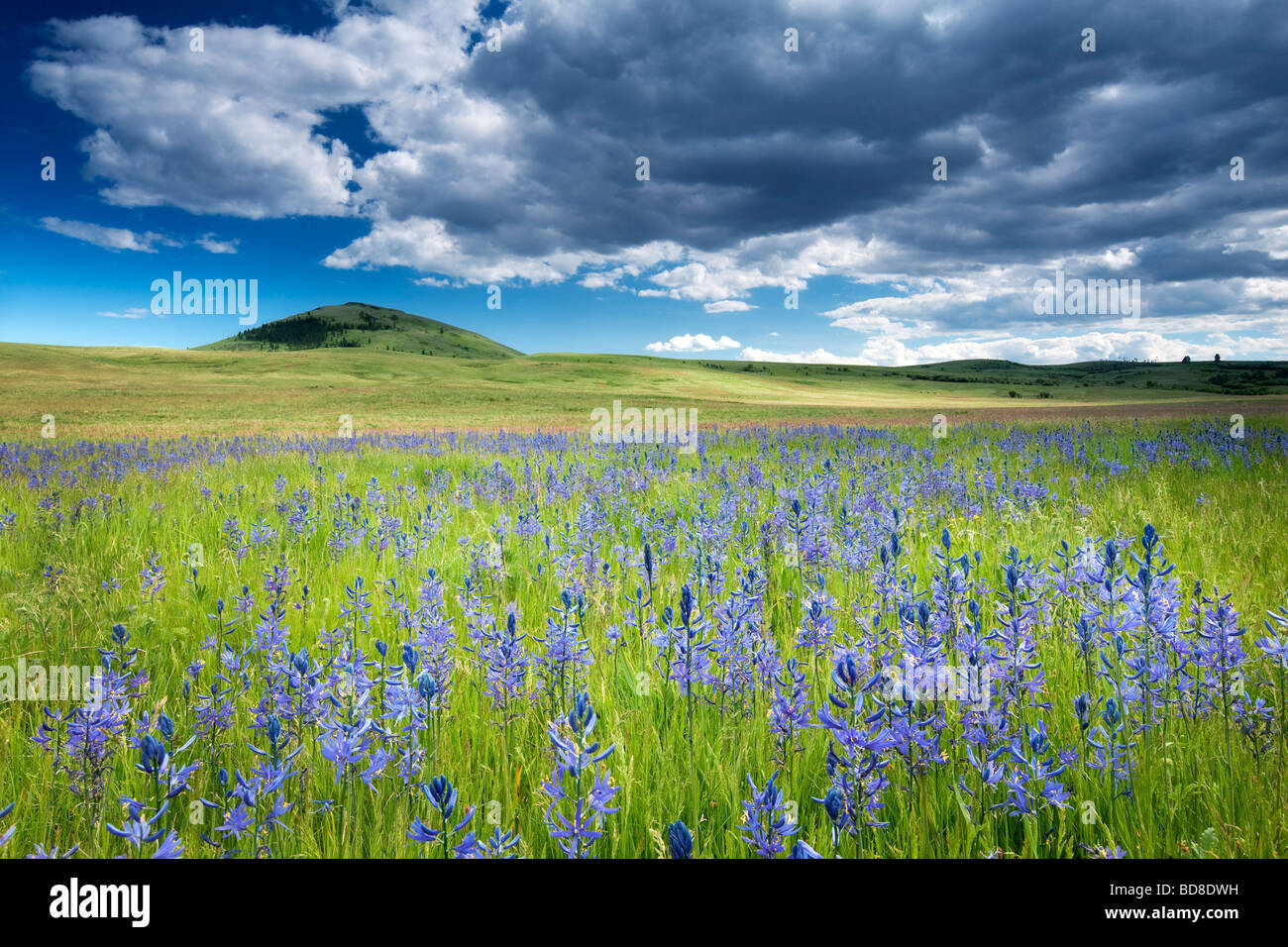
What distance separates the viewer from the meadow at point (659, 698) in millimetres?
1841

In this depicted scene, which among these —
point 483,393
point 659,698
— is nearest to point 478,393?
point 483,393

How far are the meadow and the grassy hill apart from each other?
64.5ft

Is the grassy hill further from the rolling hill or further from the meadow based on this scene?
the meadow

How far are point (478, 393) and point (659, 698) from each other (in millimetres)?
60275

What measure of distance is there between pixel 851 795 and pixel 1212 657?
5.46ft

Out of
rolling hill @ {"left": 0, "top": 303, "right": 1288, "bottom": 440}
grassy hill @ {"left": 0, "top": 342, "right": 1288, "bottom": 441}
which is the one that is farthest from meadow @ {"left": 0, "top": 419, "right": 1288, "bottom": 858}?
rolling hill @ {"left": 0, "top": 303, "right": 1288, "bottom": 440}

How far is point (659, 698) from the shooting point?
308 centimetres

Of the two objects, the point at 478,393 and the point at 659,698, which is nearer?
the point at 659,698

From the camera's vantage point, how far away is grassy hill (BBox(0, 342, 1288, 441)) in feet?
98.0

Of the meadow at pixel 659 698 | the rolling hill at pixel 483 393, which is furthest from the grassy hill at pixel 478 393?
the meadow at pixel 659 698

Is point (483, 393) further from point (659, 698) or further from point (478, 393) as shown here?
point (659, 698)

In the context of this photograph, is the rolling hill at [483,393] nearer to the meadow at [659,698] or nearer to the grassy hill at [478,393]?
the grassy hill at [478,393]

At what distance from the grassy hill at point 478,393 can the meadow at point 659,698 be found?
64.5ft
